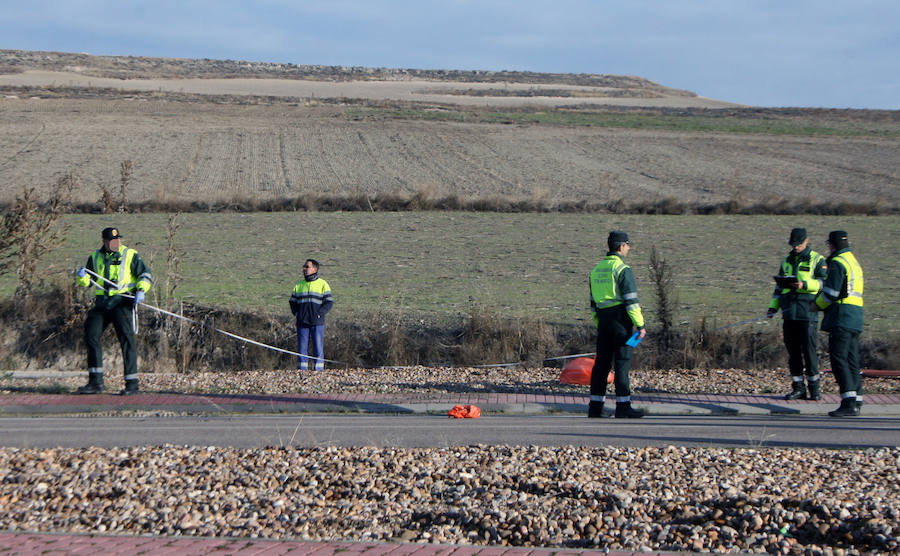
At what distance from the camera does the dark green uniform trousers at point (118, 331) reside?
1166 cm

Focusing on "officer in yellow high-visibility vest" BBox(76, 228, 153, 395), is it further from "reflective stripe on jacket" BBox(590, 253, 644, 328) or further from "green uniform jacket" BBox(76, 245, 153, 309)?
"reflective stripe on jacket" BBox(590, 253, 644, 328)

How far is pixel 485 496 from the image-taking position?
593 centimetres

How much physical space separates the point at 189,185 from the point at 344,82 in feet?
188

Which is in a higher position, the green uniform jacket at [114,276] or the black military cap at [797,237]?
the black military cap at [797,237]

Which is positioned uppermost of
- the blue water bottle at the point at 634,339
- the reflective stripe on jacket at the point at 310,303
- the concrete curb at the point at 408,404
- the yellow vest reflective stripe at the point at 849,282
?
the yellow vest reflective stripe at the point at 849,282

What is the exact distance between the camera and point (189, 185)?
122 feet

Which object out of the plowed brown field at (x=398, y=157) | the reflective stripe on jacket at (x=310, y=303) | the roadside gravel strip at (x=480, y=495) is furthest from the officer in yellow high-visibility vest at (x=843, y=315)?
the plowed brown field at (x=398, y=157)

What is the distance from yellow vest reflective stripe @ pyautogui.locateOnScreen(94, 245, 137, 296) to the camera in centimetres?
1167

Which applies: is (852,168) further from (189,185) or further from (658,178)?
(189,185)

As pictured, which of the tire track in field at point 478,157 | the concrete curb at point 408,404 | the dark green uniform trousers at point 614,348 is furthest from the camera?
the tire track in field at point 478,157

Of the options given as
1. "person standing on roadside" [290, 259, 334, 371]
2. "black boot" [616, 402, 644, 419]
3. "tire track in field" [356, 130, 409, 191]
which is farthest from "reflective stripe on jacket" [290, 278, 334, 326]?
"tire track in field" [356, 130, 409, 191]

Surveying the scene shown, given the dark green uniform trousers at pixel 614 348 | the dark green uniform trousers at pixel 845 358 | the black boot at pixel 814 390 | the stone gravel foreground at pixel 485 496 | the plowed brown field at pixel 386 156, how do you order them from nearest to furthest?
the stone gravel foreground at pixel 485 496
the dark green uniform trousers at pixel 614 348
the dark green uniform trousers at pixel 845 358
the black boot at pixel 814 390
the plowed brown field at pixel 386 156

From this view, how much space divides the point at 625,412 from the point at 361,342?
5704 mm

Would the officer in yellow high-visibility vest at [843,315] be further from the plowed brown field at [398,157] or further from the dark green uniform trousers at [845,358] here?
the plowed brown field at [398,157]
